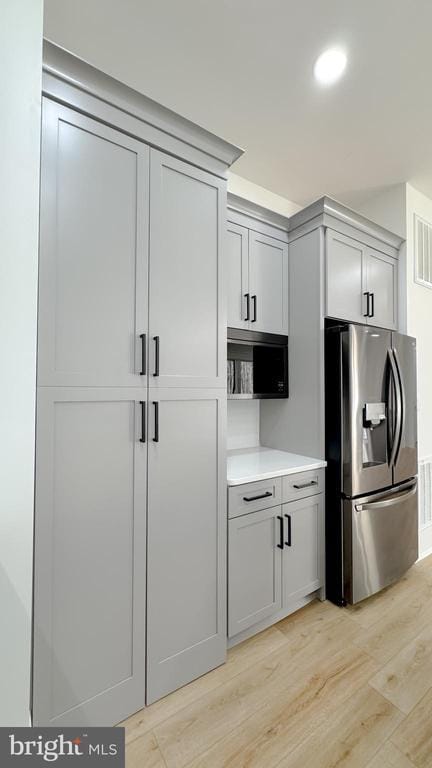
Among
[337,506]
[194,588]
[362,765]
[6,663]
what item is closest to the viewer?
[6,663]

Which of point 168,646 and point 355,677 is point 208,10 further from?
point 355,677

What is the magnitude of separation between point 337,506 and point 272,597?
665 mm

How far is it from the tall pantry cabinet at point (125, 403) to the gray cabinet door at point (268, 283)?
56 centimetres

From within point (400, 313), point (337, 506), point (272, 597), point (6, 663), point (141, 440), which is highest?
point (400, 313)

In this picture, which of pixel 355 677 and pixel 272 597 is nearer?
pixel 355 677

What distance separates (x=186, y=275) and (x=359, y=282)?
148 cm

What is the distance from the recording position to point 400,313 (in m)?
2.78

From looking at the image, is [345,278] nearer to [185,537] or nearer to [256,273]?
[256,273]

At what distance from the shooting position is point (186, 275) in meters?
1.59

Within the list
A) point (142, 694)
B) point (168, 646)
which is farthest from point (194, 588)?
point (142, 694)

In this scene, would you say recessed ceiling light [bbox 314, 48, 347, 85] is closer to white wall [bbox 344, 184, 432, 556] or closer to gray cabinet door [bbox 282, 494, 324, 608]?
white wall [bbox 344, 184, 432, 556]

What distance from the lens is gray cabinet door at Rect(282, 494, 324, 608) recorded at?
1998 mm

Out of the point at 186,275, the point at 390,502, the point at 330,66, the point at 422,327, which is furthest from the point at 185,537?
the point at 422,327

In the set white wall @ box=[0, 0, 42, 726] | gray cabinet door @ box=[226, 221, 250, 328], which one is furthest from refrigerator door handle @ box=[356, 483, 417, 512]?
white wall @ box=[0, 0, 42, 726]
